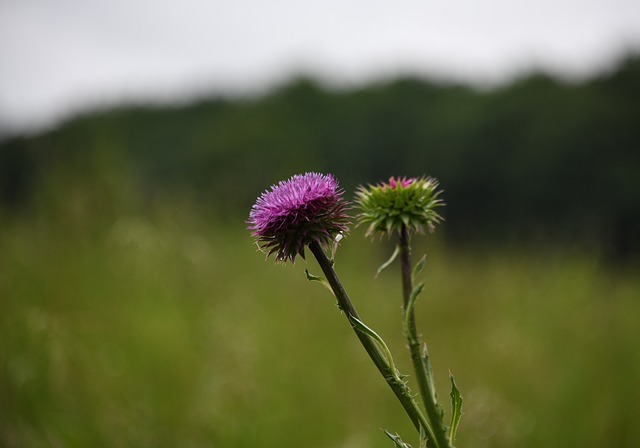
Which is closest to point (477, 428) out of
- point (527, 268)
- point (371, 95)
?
point (527, 268)

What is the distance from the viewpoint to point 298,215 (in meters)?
1.26

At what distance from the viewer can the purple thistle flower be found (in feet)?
4.17

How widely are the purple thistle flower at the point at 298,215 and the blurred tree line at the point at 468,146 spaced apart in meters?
8.94

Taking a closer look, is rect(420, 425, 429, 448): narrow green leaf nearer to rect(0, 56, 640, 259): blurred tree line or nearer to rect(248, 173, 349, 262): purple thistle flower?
rect(248, 173, 349, 262): purple thistle flower

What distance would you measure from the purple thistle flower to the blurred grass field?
172 centimetres

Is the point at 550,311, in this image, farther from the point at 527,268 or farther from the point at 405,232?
the point at 405,232

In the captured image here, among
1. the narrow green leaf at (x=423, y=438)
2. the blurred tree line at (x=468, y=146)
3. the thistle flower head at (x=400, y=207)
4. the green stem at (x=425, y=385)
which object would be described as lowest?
the narrow green leaf at (x=423, y=438)

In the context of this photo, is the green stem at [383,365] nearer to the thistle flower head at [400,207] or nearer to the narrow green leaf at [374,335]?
the narrow green leaf at [374,335]

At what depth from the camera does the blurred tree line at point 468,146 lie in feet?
65.0

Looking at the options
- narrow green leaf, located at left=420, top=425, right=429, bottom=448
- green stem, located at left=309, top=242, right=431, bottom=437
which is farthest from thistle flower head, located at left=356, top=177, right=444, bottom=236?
narrow green leaf, located at left=420, top=425, right=429, bottom=448

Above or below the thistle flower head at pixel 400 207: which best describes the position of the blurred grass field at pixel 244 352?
above

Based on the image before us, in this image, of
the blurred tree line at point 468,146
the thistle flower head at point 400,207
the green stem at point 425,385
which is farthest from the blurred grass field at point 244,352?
the blurred tree line at point 468,146

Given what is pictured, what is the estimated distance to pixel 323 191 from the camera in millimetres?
1278

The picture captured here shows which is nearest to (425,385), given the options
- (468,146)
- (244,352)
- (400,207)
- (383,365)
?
(383,365)
